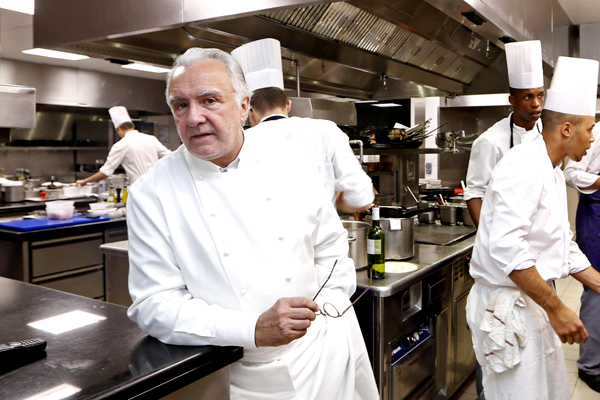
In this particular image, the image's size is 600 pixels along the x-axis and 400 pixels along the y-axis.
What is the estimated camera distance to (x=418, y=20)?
10.5 ft

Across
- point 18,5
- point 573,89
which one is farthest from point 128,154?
point 573,89

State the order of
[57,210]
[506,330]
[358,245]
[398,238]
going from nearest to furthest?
[506,330], [358,245], [398,238], [57,210]

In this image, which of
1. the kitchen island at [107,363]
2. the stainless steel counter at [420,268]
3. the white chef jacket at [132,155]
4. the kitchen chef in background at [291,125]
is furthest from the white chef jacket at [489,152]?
Answer: the white chef jacket at [132,155]

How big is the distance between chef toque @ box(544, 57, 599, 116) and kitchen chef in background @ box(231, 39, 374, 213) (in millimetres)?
1178

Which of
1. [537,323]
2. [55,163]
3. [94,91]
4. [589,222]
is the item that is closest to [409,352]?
[537,323]

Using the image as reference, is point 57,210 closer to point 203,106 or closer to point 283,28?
point 283,28

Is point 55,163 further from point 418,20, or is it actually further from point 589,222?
point 589,222

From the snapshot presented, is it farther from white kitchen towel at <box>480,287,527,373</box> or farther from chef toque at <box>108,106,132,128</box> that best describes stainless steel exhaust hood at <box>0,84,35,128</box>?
chef toque at <box>108,106,132,128</box>

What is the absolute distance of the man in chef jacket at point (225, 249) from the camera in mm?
1361

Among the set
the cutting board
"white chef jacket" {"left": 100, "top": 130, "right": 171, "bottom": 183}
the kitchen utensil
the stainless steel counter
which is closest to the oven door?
the stainless steel counter

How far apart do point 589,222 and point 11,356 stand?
349 cm

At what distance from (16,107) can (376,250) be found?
2226mm

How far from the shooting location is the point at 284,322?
131 cm

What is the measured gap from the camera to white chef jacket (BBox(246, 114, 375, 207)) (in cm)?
304
